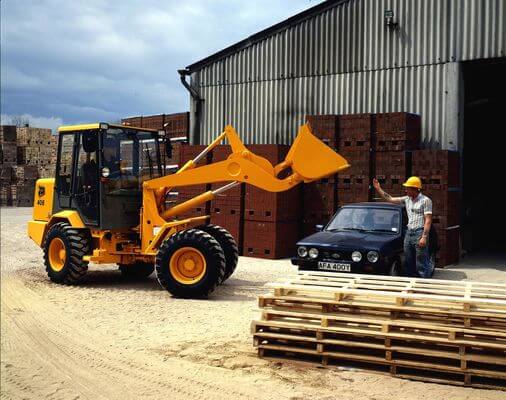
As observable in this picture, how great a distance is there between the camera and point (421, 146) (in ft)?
51.5

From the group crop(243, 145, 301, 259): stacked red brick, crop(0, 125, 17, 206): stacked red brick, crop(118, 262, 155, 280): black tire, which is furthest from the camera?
crop(0, 125, 17, 206): stacked red brick

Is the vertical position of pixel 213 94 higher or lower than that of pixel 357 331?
higher

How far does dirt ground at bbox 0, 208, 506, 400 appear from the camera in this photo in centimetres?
586

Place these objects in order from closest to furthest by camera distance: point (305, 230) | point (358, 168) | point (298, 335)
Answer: point (298, 335) → point (358, 168) → point (305, 230)

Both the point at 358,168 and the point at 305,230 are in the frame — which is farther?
the point at 305,230

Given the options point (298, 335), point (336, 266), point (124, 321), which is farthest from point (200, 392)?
point (336, 266)

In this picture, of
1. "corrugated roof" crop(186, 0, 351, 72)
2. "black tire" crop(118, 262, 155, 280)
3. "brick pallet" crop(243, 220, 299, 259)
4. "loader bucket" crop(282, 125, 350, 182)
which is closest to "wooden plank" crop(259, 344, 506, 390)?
"loader bucket" crop(282, 125, 350, 182)

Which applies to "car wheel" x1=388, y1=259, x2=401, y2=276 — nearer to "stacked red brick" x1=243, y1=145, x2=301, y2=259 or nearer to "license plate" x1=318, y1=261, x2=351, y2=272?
"license plate" x1=318, y1=261, x2=351, y2=272

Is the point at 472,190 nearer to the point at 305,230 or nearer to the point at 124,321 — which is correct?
the point at 305,230

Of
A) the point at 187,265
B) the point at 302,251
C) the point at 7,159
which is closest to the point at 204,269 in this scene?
the point at 187,265

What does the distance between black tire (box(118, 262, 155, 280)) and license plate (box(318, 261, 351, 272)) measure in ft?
13.6

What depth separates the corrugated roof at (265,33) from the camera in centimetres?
1731

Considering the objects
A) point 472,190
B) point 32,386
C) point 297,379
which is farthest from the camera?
point 472,190

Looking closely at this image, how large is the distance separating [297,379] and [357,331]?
2.74 feet
